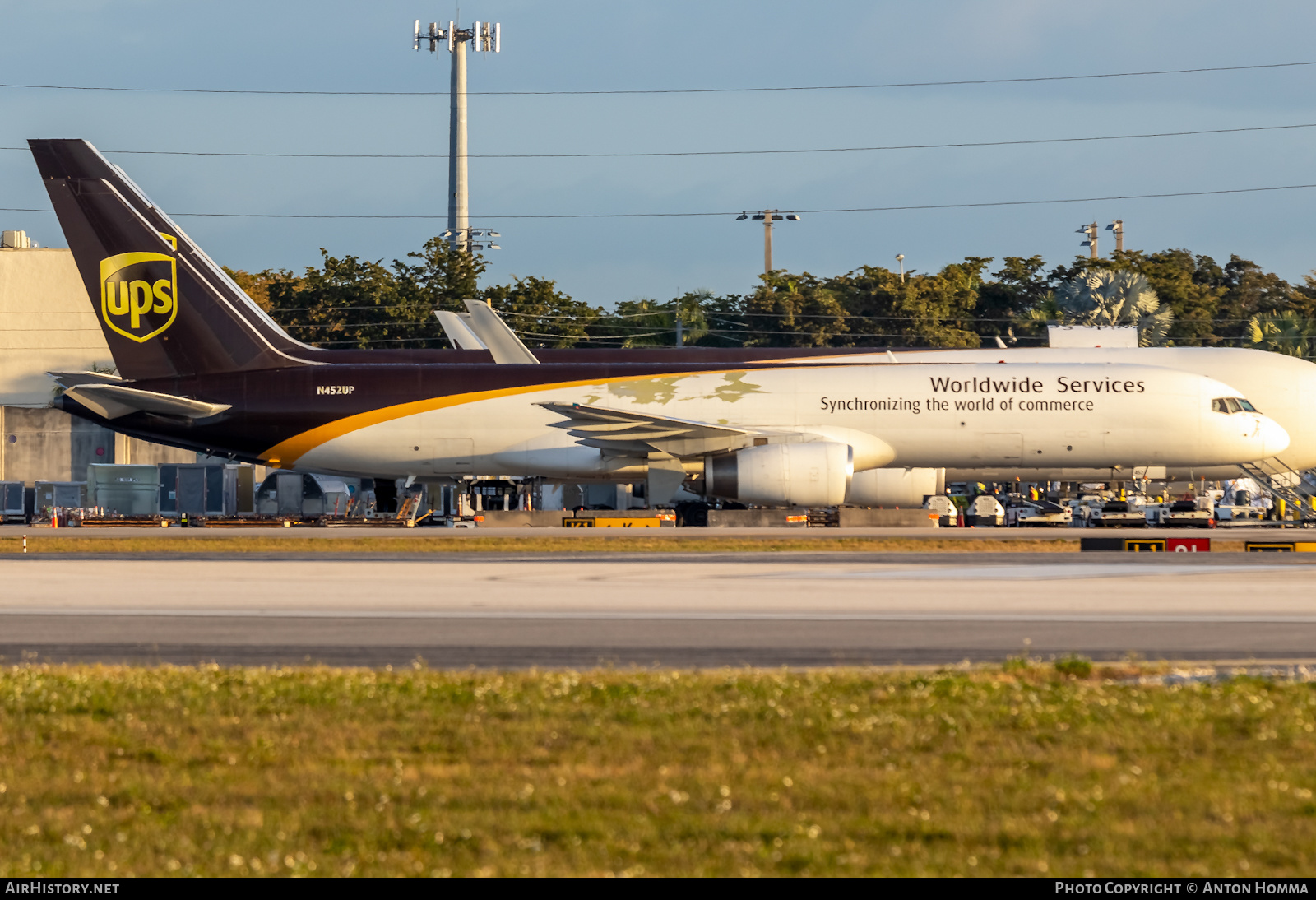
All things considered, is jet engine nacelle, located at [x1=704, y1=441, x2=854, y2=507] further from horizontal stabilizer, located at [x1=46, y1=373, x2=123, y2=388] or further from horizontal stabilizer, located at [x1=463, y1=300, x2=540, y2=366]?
horizontal stabilizer, located at [x1=46, y1=373, x2=123, y2=388]

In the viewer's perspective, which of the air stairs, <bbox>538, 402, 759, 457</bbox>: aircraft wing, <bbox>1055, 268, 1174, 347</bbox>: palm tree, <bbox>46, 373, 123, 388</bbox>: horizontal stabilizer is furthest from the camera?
<bbox>1055, 268, 1174, 347</bbox>: palm tree

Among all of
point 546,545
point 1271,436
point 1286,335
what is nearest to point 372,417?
point 546,545

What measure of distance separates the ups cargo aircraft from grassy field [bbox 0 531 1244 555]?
6935mm

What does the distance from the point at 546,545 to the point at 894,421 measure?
535 inches

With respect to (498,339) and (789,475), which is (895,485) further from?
(498,339)

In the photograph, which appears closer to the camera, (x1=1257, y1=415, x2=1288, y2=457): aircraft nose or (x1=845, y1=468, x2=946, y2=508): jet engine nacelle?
(x1=1257, y1=415, x2=1288, y2=457): aircraft nose

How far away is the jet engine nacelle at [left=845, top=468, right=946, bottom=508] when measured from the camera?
4241 cm

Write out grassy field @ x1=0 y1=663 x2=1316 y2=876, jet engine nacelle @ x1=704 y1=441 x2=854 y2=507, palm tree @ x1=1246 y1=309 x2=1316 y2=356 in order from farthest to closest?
palm tree @ x1=1246 y1=309 x2=1316 y2=356 → jet engine nacelle @ x1=704 y1=441 x2=854 y2=507 → grassy field @ x1=0 y1=663 x2=1316 y2=876

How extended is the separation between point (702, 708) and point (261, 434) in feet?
106

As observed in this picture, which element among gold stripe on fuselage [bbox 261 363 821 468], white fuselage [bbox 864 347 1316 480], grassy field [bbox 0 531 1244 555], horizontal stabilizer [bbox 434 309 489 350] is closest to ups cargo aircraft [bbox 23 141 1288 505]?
gold stripe on fuselage [bbox 261 363 821 468]

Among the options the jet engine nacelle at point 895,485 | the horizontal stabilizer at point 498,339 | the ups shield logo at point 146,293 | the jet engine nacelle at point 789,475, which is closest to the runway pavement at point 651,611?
the jet engine nacelle at point 789,475

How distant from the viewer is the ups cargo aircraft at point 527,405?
40.2 m

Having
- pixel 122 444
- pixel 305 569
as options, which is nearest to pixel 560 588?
pixel 305 569

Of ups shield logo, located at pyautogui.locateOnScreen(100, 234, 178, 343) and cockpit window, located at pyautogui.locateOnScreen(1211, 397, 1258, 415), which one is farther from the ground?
ups shield logo, located at pyautogui.locateOnScreen(100, 234, 178, 343)
